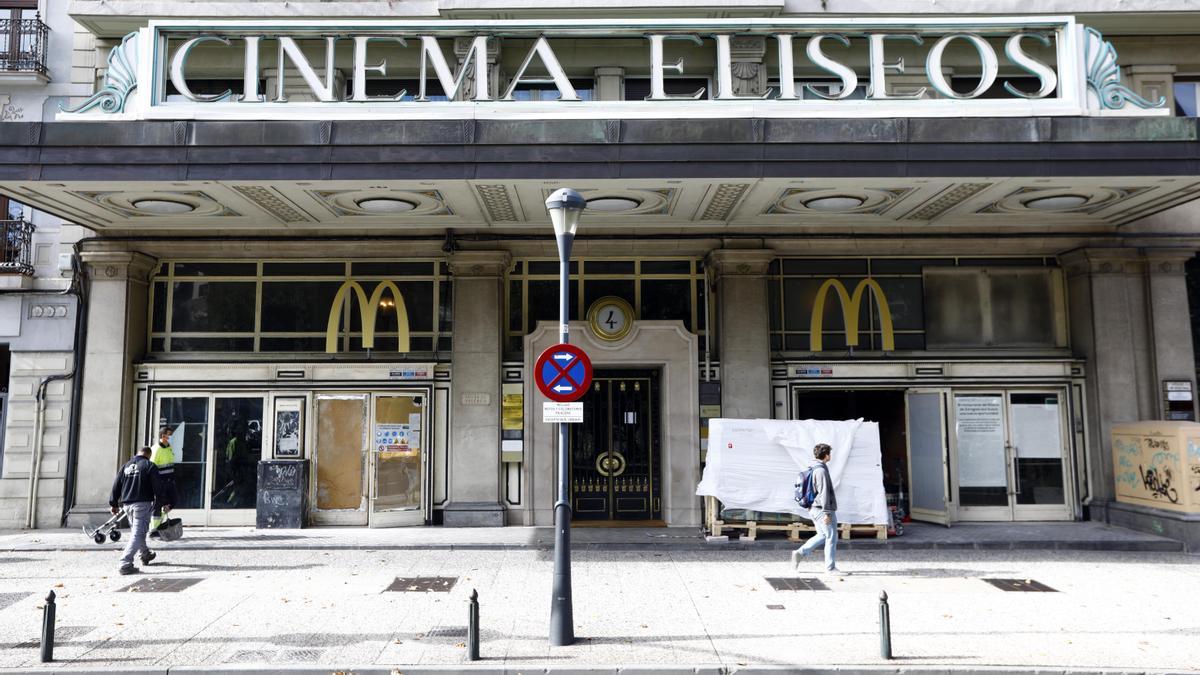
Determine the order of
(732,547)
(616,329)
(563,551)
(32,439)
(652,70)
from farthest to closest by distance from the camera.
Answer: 1. (616,329)
2. (32,439)
3. (732,547)
4. (652,70)
5. (563,551)

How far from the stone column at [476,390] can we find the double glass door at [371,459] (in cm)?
74

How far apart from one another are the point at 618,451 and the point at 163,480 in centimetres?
755

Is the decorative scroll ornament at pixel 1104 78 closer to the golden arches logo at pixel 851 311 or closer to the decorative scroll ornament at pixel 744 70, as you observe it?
the golden arches logo at pixel 851 311

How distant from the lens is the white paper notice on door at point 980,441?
1514 centimetres

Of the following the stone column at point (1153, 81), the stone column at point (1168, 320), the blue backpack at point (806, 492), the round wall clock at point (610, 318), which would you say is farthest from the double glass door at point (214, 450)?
the stone column at point (1153, 81)

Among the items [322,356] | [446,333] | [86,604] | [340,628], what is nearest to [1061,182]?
[446,333]

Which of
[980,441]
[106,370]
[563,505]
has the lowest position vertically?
[563,505]

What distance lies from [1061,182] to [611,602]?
9054 mm

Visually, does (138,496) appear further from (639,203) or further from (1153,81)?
(1153,81)

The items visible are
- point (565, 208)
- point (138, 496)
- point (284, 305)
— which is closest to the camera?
point (565, 208)

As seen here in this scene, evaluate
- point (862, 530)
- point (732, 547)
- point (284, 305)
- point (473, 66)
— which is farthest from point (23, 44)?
point (862, 530)

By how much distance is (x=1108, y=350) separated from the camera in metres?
15.0

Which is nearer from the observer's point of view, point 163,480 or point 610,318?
point 163,480

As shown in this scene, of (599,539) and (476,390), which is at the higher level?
(476,390)
